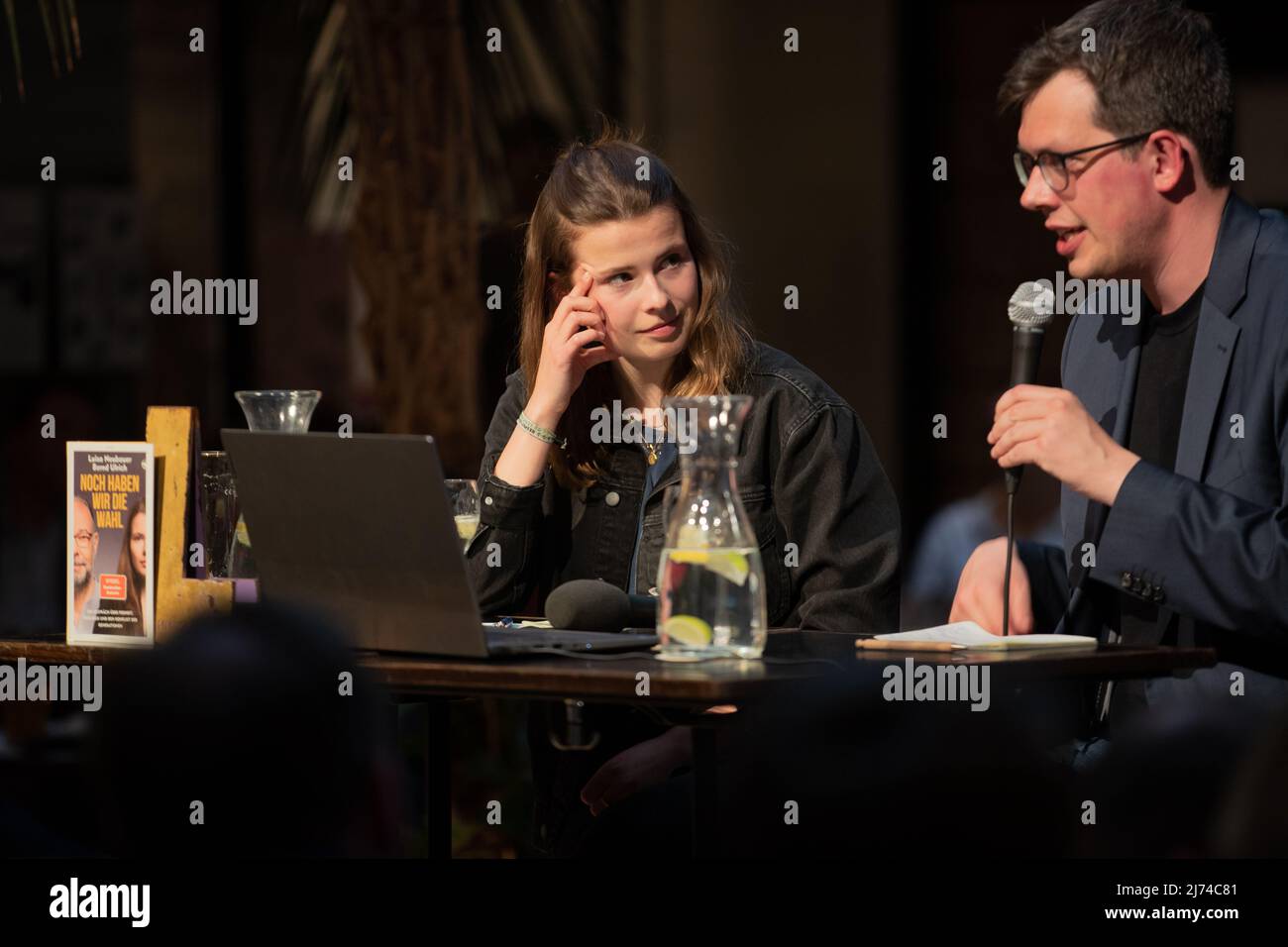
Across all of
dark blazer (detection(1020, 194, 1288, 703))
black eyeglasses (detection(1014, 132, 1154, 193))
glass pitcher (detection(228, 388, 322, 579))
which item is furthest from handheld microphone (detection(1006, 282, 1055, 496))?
glass pitcher (detection(228, 388, 322, 579))

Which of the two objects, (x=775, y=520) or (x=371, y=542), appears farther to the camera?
(x=775, y=520)

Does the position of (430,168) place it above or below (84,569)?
above

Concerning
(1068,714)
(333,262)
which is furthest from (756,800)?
(333,262)

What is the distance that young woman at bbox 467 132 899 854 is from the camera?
283cm

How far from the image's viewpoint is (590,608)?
2.52 meters

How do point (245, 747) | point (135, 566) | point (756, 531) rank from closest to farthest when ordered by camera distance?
1. point (245, 747)
2. point (135, 566)
3. point (756, 531)

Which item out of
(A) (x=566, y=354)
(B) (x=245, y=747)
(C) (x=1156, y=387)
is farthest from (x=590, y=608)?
(B) (x=245, y=747)

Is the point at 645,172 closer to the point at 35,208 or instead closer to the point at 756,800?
the point at 756,800

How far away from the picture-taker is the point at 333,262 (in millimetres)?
6586

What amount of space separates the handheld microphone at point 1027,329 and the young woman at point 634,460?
353 millimetres

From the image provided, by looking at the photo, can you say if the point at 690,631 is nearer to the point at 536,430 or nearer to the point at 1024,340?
the point at 1024,340

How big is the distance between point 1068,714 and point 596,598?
2.28ft

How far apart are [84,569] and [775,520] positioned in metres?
1.01

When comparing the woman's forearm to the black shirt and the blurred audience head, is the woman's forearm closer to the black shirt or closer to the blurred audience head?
the black shirt
